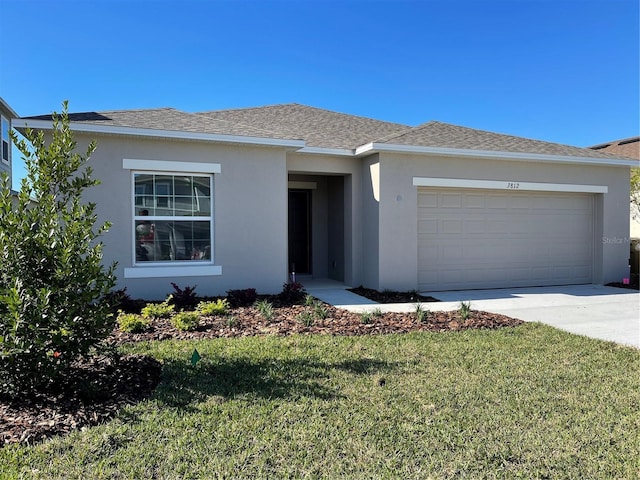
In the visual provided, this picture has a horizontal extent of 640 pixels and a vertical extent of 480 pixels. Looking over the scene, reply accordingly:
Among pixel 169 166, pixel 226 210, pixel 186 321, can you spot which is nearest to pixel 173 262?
pixel 226 210

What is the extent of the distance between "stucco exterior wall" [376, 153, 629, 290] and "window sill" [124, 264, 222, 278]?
3.99 m

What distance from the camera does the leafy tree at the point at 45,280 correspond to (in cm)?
379

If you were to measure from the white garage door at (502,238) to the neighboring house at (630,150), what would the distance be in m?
5.48

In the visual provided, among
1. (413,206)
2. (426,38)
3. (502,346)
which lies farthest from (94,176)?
(426,38)

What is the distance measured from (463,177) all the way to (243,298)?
649cm

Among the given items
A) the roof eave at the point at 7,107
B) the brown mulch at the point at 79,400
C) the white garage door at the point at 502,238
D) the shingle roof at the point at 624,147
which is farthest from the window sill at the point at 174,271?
the shingle roof at the point at 624,147

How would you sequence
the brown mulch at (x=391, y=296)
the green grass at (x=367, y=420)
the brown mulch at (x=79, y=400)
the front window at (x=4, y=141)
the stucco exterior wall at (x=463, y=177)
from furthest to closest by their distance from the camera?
the front window at (x=4, y=141) < the stucco exterior wall at (x=463, y=177) < the brown mulch at (x=391, y=296) < the brown mulch at (x=79, y=400) < the green grass at (x=367, y=420)

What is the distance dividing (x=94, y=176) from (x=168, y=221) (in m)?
1.69

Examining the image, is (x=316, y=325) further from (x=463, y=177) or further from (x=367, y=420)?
(x=463, y=177)

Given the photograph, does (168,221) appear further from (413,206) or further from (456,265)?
(456,265)

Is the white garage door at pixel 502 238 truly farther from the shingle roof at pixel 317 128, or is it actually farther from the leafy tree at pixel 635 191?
the leafy tree at pixel 635 191

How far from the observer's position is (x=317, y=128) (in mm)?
13336

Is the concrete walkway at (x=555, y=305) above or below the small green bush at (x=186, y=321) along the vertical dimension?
below

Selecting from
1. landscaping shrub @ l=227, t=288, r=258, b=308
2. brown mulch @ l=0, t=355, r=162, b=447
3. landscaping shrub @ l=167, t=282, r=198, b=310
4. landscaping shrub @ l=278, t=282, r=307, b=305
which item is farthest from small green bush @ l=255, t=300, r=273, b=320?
brown mulch @ l=0, t=355, r=162, b=447
